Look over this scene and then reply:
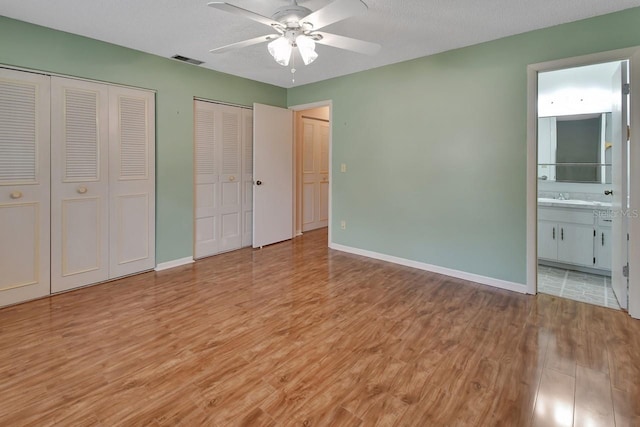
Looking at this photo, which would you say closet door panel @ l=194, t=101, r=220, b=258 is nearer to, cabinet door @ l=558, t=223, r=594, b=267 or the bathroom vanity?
the bathroom vanity

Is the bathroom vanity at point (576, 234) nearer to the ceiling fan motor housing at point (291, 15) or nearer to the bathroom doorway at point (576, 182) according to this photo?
the bathroom doorway at point (576, 182)

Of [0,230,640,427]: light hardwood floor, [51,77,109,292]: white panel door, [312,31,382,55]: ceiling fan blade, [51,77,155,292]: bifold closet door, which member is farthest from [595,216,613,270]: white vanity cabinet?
[51,77,109,292]: white panel door

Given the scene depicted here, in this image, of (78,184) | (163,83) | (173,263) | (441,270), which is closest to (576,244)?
(441,270)

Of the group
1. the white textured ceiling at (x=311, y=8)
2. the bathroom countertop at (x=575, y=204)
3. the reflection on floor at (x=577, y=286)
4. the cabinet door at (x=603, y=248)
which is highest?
the white textured ceiling at (x=311, y=8)

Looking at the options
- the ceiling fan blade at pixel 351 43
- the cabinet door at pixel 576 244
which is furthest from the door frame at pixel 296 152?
the cabinet door at pixel 576 244

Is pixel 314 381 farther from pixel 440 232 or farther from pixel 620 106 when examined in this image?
pixel 620 106

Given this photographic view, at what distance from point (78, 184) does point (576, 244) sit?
5.35 m

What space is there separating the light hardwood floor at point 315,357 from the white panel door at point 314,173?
288cm

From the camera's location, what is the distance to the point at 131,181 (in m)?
3.63

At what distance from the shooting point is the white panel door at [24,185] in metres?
2.83

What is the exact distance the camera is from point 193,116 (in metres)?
4.17

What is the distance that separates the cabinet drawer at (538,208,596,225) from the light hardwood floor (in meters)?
1.32

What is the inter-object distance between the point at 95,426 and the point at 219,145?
3536 millimetres

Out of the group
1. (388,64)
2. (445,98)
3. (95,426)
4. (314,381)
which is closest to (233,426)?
(314,381)
